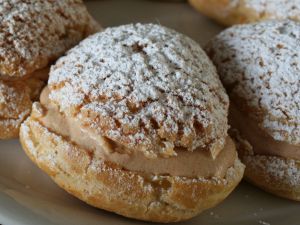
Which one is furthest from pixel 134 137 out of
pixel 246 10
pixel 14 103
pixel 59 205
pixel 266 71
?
pixel 246 10

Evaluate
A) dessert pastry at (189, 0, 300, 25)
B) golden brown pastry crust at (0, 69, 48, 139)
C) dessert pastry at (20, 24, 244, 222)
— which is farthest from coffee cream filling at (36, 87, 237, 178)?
dessert pastry at (189, 0, 300, 25)

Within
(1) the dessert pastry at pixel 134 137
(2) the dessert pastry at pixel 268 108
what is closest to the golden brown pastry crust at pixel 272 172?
(2) the dessert pastry at pixel 268 108

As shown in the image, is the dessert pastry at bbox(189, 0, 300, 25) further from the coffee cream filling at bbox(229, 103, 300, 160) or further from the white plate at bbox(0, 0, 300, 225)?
the white plate at bbox(0, 0, 300, 225)

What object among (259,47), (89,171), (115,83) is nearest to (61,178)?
(89,171)

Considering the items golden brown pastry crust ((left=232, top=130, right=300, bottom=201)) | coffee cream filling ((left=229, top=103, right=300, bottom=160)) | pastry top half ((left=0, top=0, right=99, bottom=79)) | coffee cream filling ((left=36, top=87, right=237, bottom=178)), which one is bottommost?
golden brown pastry crust ((left=232, top=130, right=300, bottom=201))

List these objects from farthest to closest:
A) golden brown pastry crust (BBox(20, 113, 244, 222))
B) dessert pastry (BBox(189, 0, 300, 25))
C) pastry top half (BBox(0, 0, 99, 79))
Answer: dessert pastry (BBox(189, 0, 300, 25)) → pastry top half (BBox(0, 0, 99, 79)) → golden brown pastry crust (BBox(20, 113, 244, 222))

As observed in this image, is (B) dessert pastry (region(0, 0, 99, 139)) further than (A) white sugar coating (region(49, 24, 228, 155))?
Yes
